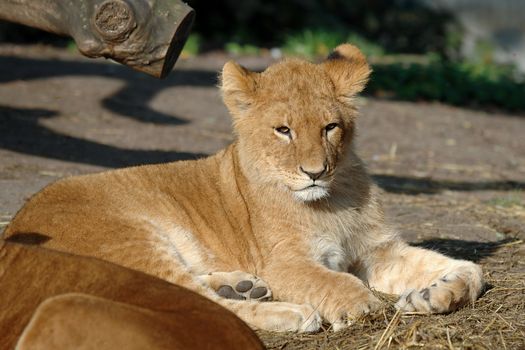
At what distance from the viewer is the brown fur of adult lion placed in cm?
331

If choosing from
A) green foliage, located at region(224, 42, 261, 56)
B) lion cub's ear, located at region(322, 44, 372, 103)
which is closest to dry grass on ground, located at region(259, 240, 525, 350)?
lion cub's ear, located at region(322, 44, 372, 103)

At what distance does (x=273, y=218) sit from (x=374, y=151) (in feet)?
16.8

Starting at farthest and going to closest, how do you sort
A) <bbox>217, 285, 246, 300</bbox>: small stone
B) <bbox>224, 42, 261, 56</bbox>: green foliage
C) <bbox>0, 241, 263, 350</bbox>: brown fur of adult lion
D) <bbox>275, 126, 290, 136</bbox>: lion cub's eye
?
<bbox>224, 42, 261, 56</bbox>: green foliage, <bbox>275, 126, 290, 136</bbox>: lion cub's eye, <bbox>217, 285, 246, 300</bbox>: small stone, <bbox>0, 241, 263, 350</bbox>: brown fur of adult lion

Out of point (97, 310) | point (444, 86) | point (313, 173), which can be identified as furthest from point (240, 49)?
point (97, 310)

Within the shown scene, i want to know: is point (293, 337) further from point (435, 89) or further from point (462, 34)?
point (462, 34)

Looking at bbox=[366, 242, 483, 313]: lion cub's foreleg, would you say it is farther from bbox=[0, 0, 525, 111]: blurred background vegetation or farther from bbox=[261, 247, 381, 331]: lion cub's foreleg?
bbox=[0, 0, 525, 111]: blurred background vegetation

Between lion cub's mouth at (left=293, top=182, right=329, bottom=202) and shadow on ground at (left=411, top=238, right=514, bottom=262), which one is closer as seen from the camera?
lion cub's mouth at (left=293, top=182, right=329, bottom=202)

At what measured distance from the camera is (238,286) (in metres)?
4.97

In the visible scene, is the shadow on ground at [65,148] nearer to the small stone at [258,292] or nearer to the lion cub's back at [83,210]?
the lion cub's back at [83,210]

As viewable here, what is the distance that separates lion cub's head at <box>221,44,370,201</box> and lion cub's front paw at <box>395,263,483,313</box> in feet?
2.42

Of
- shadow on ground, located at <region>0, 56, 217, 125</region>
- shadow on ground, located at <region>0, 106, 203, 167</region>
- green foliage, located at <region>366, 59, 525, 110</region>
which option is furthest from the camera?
green foliage, located at <region>366, 59, 525, 110</region>

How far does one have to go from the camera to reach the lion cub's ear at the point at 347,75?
17.8 ft

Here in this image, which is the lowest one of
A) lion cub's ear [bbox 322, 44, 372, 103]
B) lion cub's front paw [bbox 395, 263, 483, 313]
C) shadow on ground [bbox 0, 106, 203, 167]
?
shadow on ground [bbox 0, 106, 203, 167]

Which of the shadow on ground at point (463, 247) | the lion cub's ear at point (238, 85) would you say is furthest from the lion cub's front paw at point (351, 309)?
the shadow on ground at point (463, 247)
